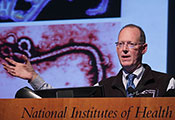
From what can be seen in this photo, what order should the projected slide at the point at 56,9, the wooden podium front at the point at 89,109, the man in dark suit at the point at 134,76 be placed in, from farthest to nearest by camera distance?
the projected slide at the point at 56,9
the man in dark suit at the point at 134,76
the wooden podium front at the point at 89,109

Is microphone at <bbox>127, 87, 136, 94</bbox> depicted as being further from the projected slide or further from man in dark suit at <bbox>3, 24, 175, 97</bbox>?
the projected slide

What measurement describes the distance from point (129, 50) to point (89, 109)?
1060 mm

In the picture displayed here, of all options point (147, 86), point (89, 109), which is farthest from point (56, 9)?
point (89, 109)

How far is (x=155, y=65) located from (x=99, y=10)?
0.82 meters

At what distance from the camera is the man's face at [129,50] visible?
255 centimetres

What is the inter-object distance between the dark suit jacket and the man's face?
10cm

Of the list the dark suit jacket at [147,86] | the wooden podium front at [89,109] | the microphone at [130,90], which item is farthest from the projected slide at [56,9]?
the wooden podium front at [89,109]

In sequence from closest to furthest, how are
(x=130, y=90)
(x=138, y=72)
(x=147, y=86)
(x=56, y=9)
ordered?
(x=130, y=90) → (x=147, y=86) → (x=138, y=72) → (x=56, y=9)

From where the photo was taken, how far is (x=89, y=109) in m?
1.58

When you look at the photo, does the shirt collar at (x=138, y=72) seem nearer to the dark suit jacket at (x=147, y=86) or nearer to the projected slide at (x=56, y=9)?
the dark suit jacket at (x=147, y=86)

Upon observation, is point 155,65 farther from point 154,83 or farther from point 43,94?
point 43,94

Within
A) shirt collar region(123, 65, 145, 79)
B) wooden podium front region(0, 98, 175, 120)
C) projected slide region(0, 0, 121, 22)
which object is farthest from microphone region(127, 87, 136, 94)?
projected slide region(0, 0, 121, 22)

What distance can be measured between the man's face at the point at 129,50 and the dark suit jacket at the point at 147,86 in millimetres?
100

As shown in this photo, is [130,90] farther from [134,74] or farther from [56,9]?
[56,9]
